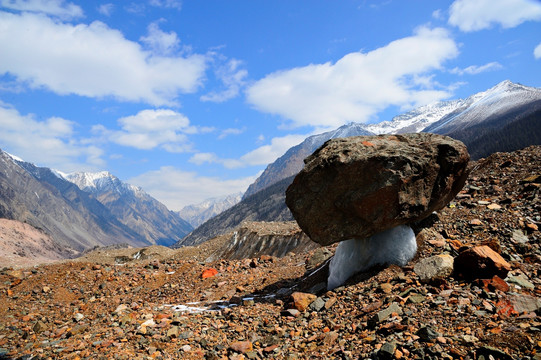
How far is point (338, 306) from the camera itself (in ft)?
32.9

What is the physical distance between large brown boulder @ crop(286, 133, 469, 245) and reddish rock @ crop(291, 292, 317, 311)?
7.14 ft

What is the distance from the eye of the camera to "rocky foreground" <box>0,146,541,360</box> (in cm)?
711

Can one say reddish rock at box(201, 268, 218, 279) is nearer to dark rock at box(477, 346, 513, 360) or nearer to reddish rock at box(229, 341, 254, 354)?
reddish rock at box(229, 341, 254, 354)

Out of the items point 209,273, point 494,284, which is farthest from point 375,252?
point 209,273

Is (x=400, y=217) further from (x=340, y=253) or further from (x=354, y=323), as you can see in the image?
(x=354, y=323)

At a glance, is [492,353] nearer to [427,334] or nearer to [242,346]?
[427,334]

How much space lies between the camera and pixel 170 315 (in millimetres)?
11180

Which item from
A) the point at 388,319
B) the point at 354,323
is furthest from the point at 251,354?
the point at 388,319

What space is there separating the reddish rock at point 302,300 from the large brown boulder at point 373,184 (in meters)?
2.18

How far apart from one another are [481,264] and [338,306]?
4318 millimetres

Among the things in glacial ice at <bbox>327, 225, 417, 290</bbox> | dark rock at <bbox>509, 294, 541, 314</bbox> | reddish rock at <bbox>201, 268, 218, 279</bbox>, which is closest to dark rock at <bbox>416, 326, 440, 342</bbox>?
dark rock at <bbox>509, 294, 541, 314</bbox>

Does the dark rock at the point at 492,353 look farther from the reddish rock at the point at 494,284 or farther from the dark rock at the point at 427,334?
the reddish rock at the point at 494,284

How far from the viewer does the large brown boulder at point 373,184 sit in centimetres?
1091

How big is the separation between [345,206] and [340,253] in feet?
8.63
